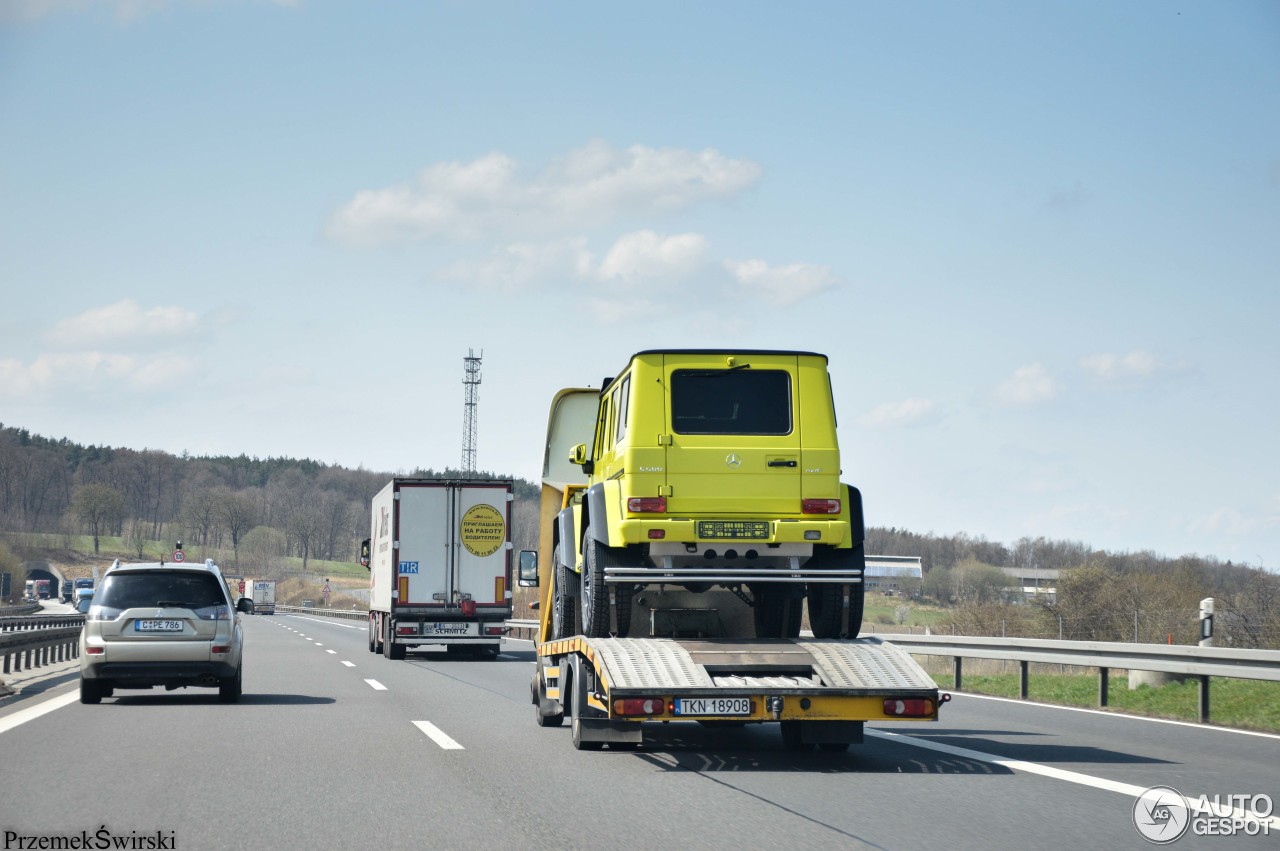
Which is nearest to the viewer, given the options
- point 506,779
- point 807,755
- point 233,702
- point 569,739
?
point 506,779

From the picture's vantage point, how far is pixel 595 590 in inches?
419

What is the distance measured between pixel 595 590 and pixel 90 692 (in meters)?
7.52

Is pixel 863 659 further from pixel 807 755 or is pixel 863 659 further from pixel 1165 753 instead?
pixel 1165 753

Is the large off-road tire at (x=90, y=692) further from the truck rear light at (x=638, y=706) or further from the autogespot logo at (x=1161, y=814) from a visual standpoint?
the autogespot logo at (x=1161, y=814)

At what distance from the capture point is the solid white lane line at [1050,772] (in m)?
Result: 7.67

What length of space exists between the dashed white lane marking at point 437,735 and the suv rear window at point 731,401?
10.6 ft

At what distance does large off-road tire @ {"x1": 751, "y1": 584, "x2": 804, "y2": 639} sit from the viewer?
11781 mm

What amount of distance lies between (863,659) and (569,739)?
296 centimetres

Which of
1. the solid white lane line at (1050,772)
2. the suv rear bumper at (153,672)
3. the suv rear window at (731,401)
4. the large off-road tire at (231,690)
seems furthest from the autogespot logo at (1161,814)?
the large off-road tire at (231,690)

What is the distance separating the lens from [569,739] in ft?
37.7

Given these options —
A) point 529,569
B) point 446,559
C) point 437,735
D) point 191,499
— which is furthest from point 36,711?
point 191,499

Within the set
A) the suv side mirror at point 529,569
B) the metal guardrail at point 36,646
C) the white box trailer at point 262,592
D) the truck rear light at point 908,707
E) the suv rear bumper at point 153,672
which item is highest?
the suv side mirror at point 529,569

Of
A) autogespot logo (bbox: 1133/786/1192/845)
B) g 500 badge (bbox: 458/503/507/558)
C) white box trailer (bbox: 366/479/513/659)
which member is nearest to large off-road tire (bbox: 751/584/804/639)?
autogespot logo (bbox: 1133/786/1192/845)

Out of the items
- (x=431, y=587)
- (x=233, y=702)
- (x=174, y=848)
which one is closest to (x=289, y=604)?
(x=431, y=587)
